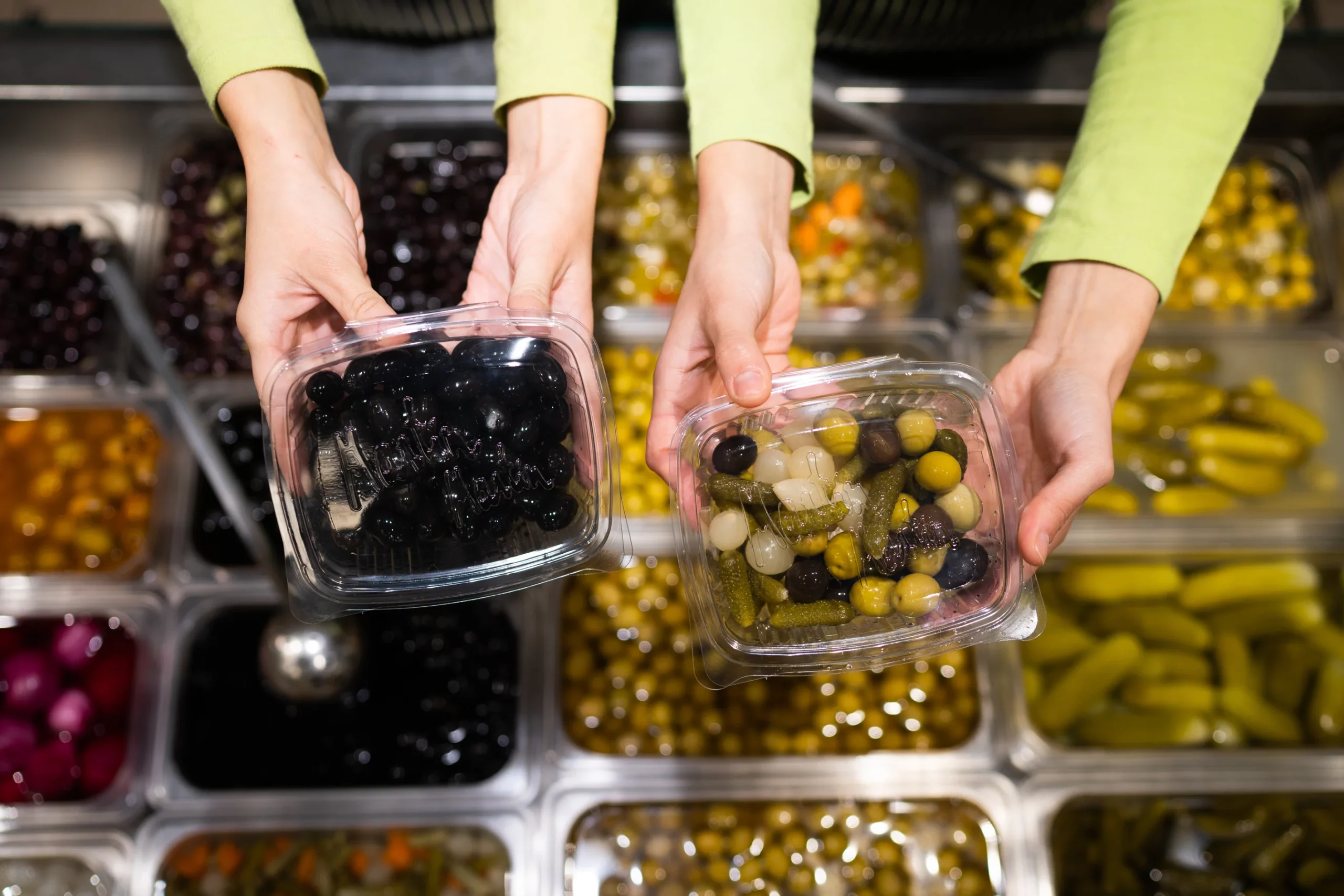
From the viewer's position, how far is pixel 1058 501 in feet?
4.06

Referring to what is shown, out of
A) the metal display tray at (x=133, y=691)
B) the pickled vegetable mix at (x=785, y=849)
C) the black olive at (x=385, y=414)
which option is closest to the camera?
the black olive at (x=385, y=414)

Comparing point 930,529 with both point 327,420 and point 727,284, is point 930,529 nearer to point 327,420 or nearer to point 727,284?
point 727,284

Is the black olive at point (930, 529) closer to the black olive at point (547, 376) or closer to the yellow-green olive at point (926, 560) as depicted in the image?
the yellow-green olive at point (926, 560)

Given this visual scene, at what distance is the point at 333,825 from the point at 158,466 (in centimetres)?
101

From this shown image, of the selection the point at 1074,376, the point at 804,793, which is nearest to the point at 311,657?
the point at 804,793

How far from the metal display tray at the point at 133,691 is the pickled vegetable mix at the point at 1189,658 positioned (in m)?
2.06

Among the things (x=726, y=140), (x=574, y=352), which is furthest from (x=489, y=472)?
(x=726, y=140)

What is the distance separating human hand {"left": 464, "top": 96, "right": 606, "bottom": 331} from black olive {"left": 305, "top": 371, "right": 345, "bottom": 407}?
0.33m

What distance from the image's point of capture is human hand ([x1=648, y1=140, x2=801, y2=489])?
1.38m

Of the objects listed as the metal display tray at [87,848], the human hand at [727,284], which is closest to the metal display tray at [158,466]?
the metal display tray at [87,848]

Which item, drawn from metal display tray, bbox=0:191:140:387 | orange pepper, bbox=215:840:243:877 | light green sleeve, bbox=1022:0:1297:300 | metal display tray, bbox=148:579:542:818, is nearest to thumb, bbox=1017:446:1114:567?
light green sleeve, bbox=1022:0:1297:300

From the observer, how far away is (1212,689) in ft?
6.59

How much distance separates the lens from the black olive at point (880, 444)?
4.05ft

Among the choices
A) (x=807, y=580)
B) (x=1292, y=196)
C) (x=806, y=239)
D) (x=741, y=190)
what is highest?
(x=1292, y=196)
